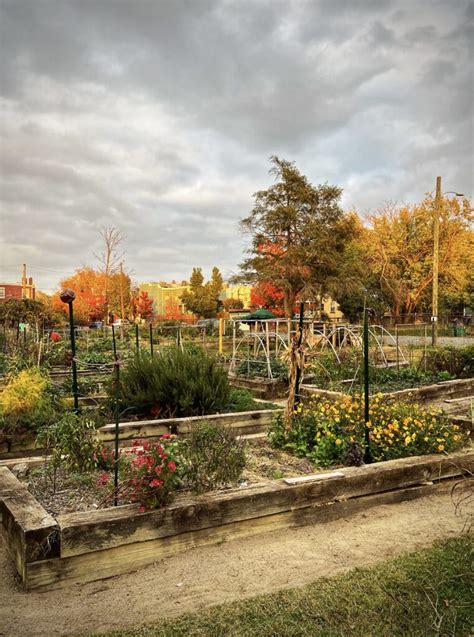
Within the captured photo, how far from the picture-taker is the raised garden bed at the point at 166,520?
11.9 ft

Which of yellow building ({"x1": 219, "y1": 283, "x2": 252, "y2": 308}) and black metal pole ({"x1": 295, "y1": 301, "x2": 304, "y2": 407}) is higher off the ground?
yellow building ({"x1": 219, "y1": 283, "x2": 252, "y2": 308})

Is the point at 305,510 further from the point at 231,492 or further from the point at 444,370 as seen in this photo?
the point at 444,370

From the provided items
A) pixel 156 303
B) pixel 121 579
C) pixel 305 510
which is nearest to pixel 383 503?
pixel 305 510

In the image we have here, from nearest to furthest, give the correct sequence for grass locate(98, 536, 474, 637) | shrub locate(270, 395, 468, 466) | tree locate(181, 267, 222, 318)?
1. grass locate(98, 536, 474, 637)
2. shrub locate(270, 395, 468, 466)
3. tree locate(181, 267, 222, 318)

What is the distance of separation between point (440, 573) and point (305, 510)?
1.32 m

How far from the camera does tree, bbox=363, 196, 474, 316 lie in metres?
35.0

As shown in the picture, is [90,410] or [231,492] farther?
[90,410]

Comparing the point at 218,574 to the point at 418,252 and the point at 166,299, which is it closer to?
the point at 418,252

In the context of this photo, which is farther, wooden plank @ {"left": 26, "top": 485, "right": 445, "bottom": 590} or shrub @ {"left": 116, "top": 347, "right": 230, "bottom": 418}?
shrub @ {"left": 116, "top": 347, "right": 230, "bottom": 418}

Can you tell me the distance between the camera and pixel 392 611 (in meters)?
3.08

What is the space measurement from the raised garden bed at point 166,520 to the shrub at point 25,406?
1619 millimetres

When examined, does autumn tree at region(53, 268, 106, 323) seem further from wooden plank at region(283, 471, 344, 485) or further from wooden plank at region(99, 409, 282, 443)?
wooden plank at region(283, 471, 344, 485)

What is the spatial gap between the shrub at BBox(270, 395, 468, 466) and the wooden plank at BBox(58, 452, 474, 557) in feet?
0.96

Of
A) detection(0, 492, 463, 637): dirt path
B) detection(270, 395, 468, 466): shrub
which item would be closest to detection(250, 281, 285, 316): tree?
detection(270, 395, 468, 466): shrub
